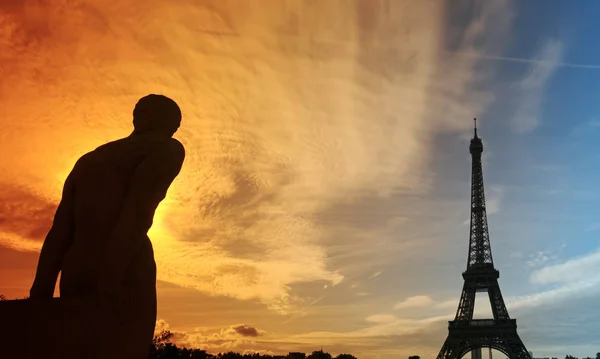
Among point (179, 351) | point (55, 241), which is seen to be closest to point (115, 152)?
point (55, 241)

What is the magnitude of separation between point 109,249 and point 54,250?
763mm

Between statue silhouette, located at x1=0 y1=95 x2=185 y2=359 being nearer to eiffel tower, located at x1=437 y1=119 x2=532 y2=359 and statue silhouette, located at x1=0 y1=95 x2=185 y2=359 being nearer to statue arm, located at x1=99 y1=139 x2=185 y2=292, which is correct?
statue arm, located at x1=99 y1=139 x2=185 y2=292

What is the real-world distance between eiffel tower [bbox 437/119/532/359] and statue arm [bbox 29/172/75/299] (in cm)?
5500

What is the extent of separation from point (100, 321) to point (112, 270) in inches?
17.0

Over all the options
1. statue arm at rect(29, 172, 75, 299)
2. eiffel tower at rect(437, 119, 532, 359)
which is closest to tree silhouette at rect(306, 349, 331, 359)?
eiffel tower at rect(437, 119, 532, 359)

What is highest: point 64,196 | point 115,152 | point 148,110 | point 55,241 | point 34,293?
point 148,110

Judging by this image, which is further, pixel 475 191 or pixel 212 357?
pixel 475 191

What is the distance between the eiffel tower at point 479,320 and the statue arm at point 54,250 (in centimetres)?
5500

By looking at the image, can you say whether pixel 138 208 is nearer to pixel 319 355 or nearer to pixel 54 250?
pixel 54 250

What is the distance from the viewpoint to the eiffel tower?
54.6 meters

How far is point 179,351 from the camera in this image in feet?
151

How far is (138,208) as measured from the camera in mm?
4977

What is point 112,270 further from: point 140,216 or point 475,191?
point 475,191

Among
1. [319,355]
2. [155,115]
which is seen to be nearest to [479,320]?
[319,355]
